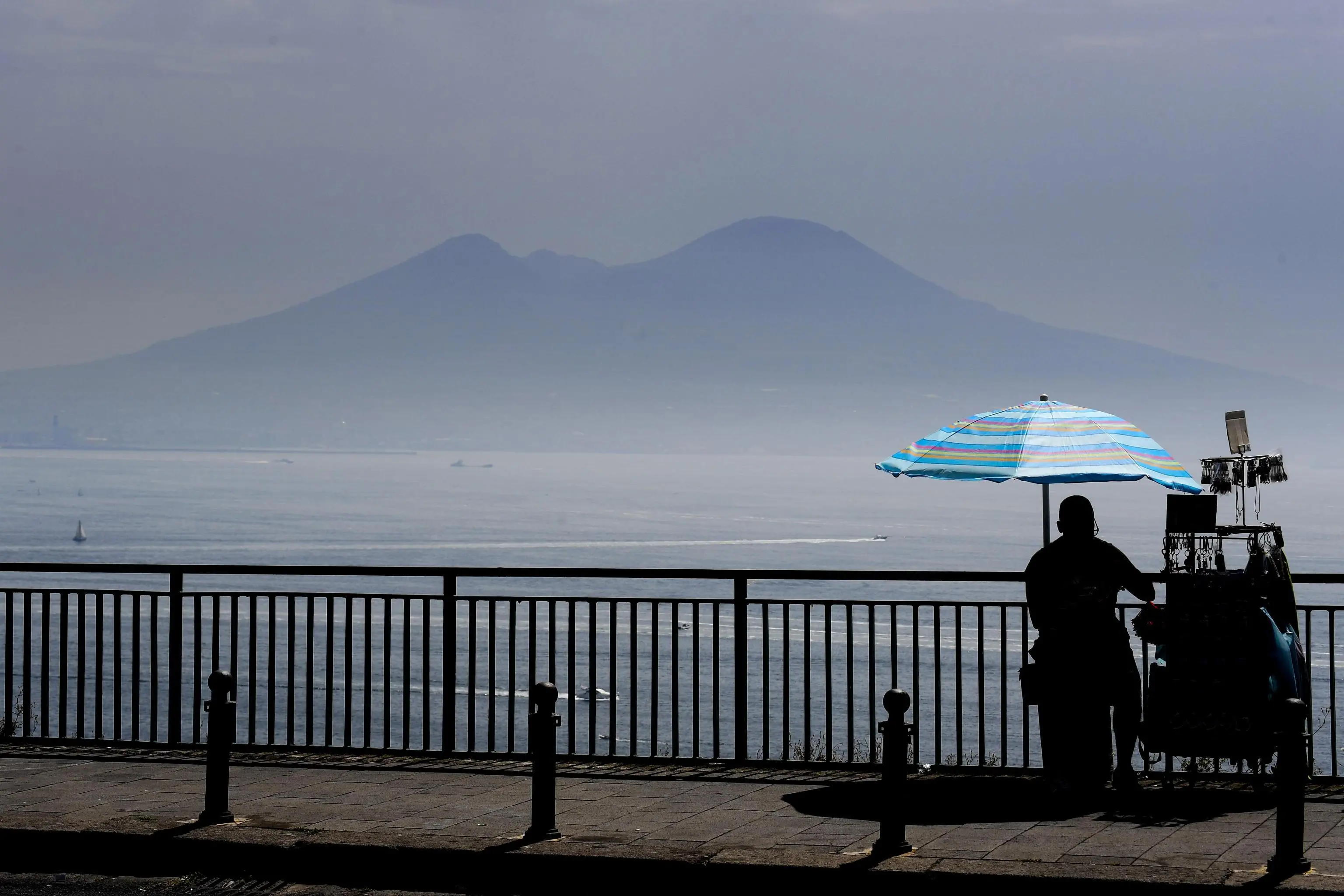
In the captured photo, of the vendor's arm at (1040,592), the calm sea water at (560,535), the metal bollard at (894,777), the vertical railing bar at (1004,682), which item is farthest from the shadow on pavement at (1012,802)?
the calm sea water at (560,535)

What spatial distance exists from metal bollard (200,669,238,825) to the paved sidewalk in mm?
139

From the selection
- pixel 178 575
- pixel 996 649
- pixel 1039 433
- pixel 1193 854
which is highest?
pixel 1039 433

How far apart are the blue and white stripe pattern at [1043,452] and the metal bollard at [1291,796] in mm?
2434

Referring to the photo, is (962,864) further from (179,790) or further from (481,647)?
(481,647)

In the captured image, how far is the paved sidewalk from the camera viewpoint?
6.71 meters

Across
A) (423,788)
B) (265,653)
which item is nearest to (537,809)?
(423,788)

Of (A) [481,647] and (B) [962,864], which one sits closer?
(B) [962,864]

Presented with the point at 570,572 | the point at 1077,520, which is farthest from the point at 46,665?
the point at 1077,520

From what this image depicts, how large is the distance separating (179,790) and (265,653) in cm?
6020

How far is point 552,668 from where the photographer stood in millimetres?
16297

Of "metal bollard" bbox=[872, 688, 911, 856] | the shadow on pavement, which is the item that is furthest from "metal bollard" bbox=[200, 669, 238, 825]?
"metal bollard" bbox=[872, 688, 911, 856]

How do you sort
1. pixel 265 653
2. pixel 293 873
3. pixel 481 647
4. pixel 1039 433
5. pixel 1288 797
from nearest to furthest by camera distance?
pixel 1288 797, pixel 293 873, pixel 1039 433, pixel 265 653, pixel 481 647

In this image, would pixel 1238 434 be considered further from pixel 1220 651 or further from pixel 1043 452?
pixel 1220 651

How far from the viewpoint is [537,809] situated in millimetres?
7117
